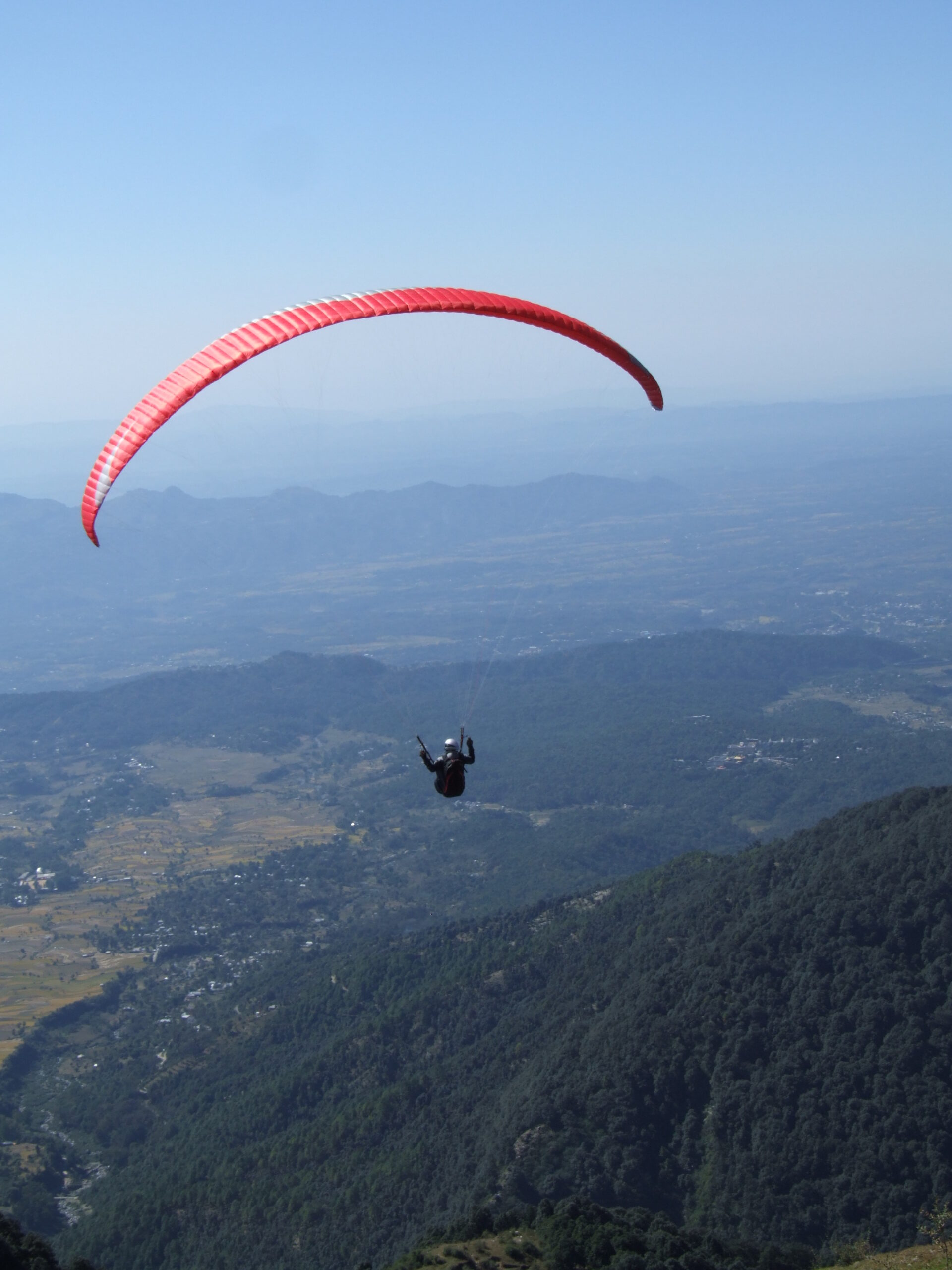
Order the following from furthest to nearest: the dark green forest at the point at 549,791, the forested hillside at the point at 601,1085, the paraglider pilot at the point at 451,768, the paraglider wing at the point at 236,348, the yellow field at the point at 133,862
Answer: the dark green forest at the point at 549,791 → the yellow field at the point at 133,862 → the forested hillside at the point at 601,1085 → the paraglider pilot at the point at 451,768 → the paraglider wing at the point at 236,348

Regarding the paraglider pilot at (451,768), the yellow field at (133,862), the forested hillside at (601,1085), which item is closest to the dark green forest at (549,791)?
the yellow field at (133,862)

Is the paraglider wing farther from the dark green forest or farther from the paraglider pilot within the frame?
the dark green forest

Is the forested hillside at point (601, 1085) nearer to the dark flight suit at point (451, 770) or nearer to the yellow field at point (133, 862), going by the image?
the yellow field at point (133, 862)

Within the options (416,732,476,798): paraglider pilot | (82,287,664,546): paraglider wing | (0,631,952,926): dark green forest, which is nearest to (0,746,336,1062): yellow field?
(0,631,952,926): dark green forest

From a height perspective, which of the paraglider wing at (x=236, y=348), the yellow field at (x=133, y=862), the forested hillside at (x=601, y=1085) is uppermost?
the paraglider wing at (x=236, y=348)

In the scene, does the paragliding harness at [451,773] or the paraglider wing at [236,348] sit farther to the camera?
the paragliding harness at [451,773]

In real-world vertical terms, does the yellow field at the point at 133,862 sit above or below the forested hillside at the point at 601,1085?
below

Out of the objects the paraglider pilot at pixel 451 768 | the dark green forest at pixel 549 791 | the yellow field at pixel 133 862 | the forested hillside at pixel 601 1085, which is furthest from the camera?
the dark green forest at pixel 549 791
